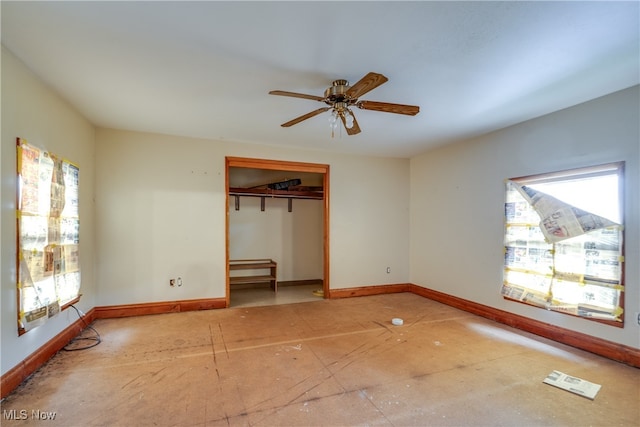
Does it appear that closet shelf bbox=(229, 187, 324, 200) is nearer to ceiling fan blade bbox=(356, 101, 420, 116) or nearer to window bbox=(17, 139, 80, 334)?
window bbox=(17, 139, 80, 334)

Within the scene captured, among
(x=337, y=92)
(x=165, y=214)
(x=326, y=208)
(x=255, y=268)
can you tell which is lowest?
(x=255, y=268)

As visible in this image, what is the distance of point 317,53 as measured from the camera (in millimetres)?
2080

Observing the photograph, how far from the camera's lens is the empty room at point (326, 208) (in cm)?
189

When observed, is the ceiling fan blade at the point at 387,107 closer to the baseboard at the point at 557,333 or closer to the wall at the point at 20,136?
the wall at the point at 20,136

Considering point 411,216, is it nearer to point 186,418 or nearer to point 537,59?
point 537,59

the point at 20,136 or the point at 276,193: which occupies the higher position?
the point at 20,136

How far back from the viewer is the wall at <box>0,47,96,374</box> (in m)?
2.08

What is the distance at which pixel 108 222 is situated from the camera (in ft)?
12.6

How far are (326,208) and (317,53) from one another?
311 cm

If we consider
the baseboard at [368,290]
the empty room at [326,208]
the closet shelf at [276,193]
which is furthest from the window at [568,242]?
the closet shelf at [276,193]

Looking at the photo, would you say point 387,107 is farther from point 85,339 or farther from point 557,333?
point 85,339

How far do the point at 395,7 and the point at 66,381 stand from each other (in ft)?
11.6

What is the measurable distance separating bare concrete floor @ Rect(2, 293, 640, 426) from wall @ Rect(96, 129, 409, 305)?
61 cm

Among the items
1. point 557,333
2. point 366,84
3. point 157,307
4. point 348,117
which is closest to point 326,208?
point 348,117
